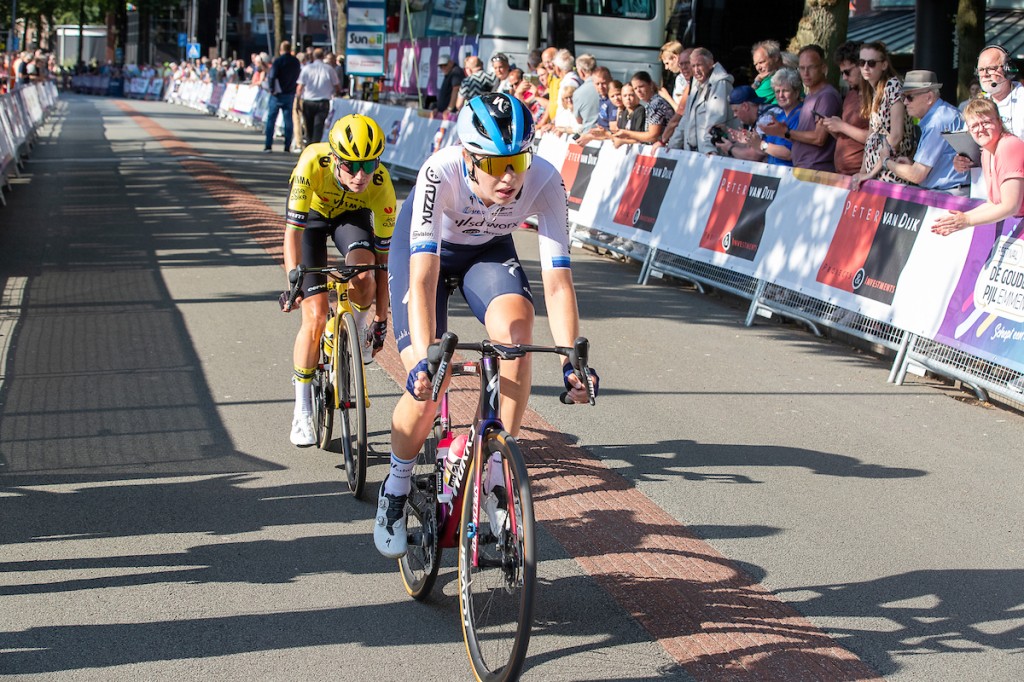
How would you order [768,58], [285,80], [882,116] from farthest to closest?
[285,80] → [768,58] → [882,116]

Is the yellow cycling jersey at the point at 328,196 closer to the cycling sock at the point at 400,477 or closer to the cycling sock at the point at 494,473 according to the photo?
the cycling sock at the point at 400,477

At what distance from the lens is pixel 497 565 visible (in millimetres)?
4285

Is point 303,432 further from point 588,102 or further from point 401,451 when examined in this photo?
point 588,102

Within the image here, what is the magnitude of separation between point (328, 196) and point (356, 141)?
29.8 inches

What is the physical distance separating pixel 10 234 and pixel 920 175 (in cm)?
1050

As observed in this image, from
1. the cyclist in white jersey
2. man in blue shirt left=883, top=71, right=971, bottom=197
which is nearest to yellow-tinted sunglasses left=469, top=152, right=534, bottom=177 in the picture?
the cyclist in white jersey

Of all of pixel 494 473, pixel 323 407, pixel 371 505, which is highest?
pixel 494 473

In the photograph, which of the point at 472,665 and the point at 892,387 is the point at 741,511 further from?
the point at 892,387

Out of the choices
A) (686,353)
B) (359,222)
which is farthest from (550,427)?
(686,353)

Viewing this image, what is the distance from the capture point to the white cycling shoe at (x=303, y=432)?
713 cm

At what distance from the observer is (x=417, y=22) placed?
2939cm

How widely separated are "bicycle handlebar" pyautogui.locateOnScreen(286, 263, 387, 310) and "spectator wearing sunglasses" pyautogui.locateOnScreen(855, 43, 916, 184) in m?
4.97

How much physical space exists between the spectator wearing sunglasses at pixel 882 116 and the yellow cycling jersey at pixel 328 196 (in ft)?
15.2

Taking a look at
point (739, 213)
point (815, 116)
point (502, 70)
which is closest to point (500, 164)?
point (815, 116)
